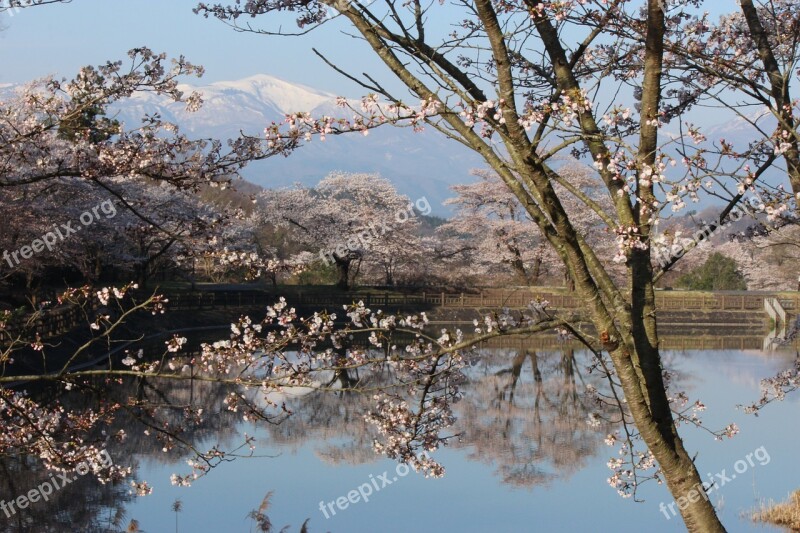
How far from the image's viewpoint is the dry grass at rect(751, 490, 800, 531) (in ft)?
40.9

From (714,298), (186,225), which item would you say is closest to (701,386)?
(186,225)

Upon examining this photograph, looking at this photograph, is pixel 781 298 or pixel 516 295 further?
pixel 781 298

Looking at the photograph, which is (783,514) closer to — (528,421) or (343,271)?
(528,421)

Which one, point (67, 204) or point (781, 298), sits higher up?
point (67, 204)

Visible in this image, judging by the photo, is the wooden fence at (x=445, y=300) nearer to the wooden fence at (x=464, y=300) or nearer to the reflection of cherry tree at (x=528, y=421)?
the wooden fence at (x=464, y=300)

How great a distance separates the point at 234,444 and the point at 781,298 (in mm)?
38430

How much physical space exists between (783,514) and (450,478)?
214 inches

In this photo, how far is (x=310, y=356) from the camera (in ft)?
20.9

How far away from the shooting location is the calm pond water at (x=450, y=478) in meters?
13.3

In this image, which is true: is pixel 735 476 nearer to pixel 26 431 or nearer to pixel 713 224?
pixel 713 224

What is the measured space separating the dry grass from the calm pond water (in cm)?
32

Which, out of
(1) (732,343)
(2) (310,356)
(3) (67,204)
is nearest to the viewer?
(2) (310,356)

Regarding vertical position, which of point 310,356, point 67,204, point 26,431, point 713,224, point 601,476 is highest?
point 67,204

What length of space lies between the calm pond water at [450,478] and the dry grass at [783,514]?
32 centimetres
